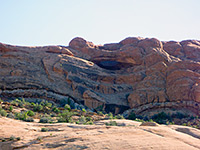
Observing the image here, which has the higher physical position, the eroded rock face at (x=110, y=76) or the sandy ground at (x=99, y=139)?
the eroded rock face at (x=110, y=76)

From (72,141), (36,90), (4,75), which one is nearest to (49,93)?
(36,90)

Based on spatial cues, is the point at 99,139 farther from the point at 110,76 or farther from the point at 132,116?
the point at 110,76

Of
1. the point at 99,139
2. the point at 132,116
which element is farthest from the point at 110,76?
the point at 99,139

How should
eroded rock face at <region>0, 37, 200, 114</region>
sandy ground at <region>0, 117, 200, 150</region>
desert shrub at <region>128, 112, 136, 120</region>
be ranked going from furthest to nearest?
eroded rock face at <region>0, 37, 200, 114</region>
desert shrub at <region>128, 112, 136, 120</region>
sandy ground at <region>0, 117, 200, 150</region>

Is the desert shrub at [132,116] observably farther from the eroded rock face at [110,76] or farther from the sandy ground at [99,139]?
the sandy ground at [99,139]

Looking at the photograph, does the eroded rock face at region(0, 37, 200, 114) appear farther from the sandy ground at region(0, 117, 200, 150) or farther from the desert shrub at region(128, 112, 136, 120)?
the sandy ground at region(0, 117, 200, 150)

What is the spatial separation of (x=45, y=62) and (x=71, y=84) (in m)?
4.83

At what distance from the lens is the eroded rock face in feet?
110

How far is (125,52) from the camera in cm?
4203

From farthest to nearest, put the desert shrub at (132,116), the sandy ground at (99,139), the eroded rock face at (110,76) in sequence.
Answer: the eroded rock face at (110,76), the desert shrub at (132,116), the sandy ground at (99,139)

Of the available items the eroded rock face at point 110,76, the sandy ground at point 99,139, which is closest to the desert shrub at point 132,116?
the eroded rock face at point 110,76

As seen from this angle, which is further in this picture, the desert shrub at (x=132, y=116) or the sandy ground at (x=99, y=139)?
the desert shrub at (x=132, y=116)

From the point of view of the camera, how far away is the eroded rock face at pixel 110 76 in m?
33.6

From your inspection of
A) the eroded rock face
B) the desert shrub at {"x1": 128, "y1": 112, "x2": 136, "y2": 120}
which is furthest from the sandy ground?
the eroded rock face
